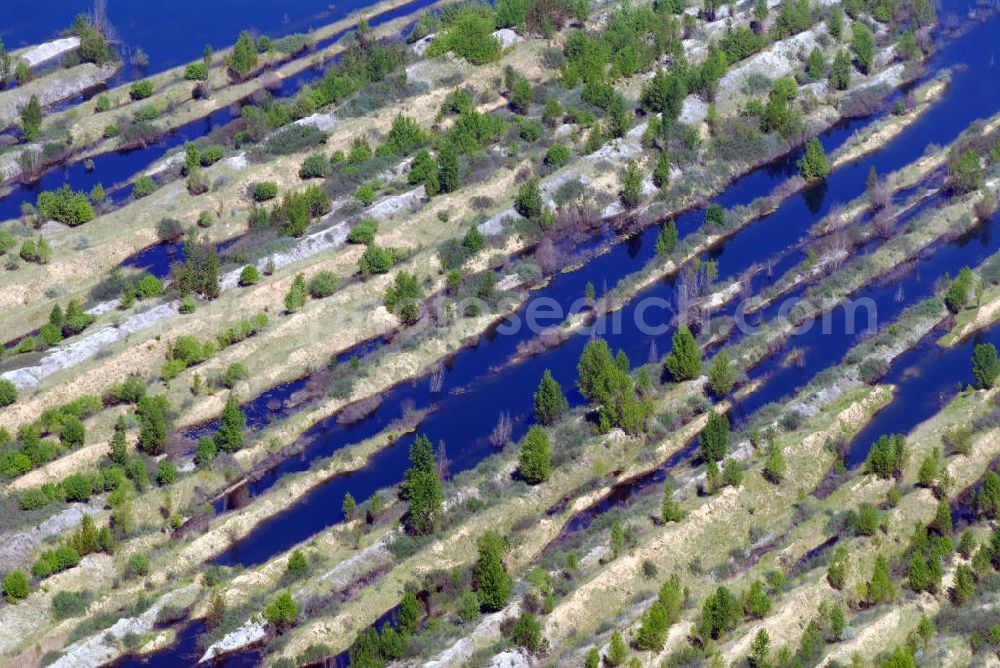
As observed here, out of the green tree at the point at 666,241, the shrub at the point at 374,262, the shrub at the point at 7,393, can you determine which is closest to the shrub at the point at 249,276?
the shrub at the point at 374,262

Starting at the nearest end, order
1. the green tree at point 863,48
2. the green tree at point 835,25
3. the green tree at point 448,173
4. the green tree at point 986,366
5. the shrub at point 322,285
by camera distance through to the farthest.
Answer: the green tree at point 986,366
the shrub at point 322,285
the green tree at point 448,173
the green tree at point 863,48
the green tree at point 835,25

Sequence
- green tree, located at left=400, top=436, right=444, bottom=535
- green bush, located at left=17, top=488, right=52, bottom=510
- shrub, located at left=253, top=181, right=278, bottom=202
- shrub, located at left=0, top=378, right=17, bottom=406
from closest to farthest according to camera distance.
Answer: green tree, located at left=400, top=436, right=444, bottom=535
green bush, located at left=17, top=488, right=52, bottom=510
shrub, located at left=0, top=378, right=17, bottom=406
shrub, located at left=253, top=181, right=278, bottom=202

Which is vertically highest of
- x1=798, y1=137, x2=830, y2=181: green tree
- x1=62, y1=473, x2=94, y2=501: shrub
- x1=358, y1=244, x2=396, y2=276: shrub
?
x1=358, y1=244, x2=396, y2=276: shrub

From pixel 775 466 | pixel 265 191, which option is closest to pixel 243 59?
pixel 265 191

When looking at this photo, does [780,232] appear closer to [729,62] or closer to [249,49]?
[729,62]

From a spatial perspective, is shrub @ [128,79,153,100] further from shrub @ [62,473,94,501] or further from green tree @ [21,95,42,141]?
shrub @ [62,473,94,501]

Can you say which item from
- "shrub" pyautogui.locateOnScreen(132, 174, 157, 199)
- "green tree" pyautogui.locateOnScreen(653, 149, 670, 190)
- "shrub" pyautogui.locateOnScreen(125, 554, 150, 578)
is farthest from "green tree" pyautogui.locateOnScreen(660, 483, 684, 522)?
"shrub" pyautogui.locateOnScreen(132, 174, 157, 199)

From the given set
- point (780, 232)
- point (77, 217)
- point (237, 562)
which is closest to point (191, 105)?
point (77, 217)

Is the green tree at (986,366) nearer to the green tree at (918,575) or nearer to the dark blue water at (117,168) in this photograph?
the green tree at (918,575)
